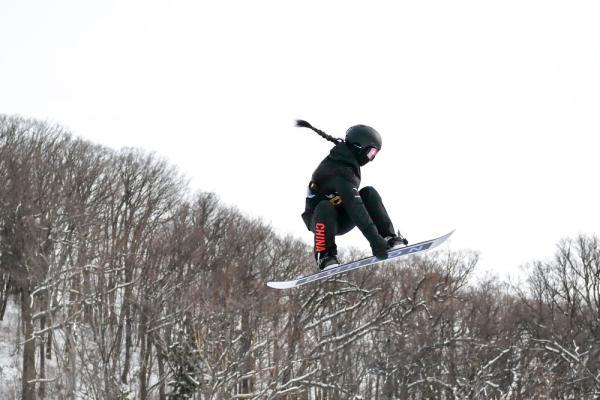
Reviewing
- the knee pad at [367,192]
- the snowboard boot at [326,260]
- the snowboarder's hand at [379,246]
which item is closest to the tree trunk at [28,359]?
the snowboard boot at [326,260]

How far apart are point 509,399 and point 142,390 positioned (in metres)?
17.6

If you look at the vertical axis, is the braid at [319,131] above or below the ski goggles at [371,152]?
above

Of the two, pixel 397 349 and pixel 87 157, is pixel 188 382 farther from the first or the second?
pixel 87 157

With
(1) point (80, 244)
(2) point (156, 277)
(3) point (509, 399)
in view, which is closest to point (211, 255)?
(2) point (156, 277)

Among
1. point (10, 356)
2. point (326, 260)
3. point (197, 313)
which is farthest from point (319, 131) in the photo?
point (10, 356)

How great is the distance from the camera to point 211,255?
36.4 m

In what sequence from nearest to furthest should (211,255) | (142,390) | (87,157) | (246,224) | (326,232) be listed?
(326,232)
(142,390)
(211,255)
(87,157)
(246,224)

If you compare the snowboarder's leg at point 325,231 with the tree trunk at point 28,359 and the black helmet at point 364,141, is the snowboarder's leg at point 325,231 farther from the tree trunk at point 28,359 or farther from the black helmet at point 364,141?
the tree trunk at point 28,359

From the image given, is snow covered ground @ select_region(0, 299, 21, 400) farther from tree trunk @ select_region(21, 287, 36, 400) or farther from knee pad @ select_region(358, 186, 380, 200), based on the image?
knee pad @ select_region(358, 186, 380, 200)

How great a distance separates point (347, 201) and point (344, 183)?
22 centimetres

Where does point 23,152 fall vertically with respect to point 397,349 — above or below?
above

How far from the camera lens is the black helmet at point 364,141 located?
8594mm

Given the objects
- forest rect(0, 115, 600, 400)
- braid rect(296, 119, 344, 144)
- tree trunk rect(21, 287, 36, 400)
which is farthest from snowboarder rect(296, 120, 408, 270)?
tree trunk rect(21, 287, 36, 400)

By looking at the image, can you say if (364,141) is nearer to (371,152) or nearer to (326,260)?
(371,152)
